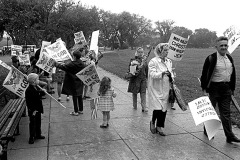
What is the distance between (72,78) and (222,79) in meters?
3.53

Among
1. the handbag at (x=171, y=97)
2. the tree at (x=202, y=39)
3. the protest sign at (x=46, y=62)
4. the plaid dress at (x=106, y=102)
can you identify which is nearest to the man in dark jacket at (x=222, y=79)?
the handbag at (x=171, y=97)

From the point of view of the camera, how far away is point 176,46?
5828 mm

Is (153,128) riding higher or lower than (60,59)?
lower

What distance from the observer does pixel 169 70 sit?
203 inches

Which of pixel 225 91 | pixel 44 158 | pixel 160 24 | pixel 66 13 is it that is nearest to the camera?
pixel 44 158

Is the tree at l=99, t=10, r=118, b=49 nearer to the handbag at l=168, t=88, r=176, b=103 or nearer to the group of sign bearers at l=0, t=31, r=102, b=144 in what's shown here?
the group of sign bearers at l=0, t=31, r=102, b=144

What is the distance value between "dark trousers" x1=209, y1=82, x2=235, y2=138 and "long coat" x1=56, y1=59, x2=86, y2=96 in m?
3.19

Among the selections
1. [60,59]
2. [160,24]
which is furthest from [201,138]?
[160,24]

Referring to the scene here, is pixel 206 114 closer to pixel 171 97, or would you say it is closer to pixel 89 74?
pixel 171 97

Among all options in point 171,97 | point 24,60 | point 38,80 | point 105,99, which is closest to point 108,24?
point 24,60

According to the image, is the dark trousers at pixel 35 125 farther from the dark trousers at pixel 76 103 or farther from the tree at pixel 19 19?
the tree at pixel 19 19

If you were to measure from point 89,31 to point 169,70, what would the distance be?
34364 mm

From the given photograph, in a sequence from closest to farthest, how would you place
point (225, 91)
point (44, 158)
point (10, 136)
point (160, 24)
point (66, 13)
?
point (10, 136), point (44, 158), point (225, 91), point (66, 13), point (160, 24)

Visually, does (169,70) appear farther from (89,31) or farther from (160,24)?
(160,24)
